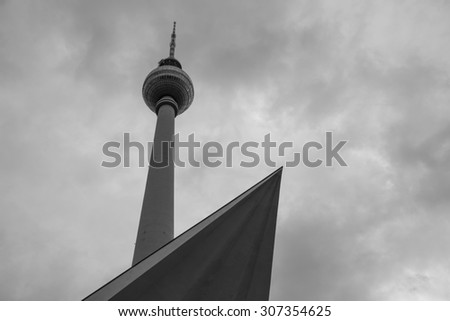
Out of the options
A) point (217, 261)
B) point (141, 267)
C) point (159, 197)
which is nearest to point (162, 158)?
point (159, 197)

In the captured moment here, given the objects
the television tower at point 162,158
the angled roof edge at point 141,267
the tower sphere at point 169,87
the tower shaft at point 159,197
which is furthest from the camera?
the tower sphere at point 169,87

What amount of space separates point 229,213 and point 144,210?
47586 millimetres

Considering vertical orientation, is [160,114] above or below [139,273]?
above

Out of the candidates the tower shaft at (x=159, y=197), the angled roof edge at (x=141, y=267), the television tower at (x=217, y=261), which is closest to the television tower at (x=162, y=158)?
the tower shaft at (x=159, y=197)

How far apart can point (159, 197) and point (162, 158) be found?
22.8 feet

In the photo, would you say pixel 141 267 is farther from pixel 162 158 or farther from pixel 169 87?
pixel 169 87

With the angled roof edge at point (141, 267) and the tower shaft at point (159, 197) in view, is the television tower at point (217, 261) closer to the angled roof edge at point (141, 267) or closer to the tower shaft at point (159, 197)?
the angled roof edge at point (141, 267)

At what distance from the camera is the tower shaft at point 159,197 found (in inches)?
2073

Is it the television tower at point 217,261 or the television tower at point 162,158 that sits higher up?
the television tower at point 162,158

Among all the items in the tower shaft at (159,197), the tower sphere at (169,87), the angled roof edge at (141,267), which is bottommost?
the angled roof edge at (141,267)

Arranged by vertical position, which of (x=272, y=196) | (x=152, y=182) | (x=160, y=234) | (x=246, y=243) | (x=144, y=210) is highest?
(x=152, y=182)
